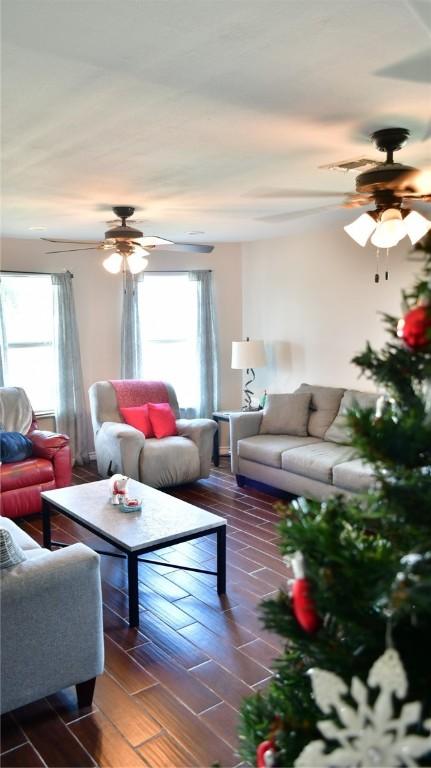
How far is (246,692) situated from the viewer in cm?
242

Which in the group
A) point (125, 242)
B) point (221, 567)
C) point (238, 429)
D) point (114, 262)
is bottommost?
point (221, 567)

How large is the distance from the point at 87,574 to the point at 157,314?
14.3 ft

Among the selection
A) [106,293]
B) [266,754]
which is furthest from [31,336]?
[266,754]

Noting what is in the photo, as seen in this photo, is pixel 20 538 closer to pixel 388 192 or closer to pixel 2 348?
pixel 388 192

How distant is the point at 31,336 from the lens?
5762 millimetres

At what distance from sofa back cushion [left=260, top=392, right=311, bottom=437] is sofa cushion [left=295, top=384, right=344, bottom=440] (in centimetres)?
6

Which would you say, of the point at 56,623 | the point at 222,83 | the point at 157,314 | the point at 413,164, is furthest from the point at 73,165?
the point at 157,314

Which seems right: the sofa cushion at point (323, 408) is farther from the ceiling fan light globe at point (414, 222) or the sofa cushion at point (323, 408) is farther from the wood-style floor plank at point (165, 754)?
the wood-style floor plank at point (165, 754)

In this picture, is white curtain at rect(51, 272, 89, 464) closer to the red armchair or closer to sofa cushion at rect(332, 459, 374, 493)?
the red armchair

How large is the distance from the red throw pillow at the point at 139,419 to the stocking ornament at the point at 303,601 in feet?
14.8

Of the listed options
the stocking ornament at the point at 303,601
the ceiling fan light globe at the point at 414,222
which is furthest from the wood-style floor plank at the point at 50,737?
the ceiling fan light globe at the point at 414,222

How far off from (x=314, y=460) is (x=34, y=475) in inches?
90.2

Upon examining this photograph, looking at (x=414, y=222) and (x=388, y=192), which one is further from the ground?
(x=388, y=192)

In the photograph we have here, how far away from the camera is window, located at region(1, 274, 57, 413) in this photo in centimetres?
561
